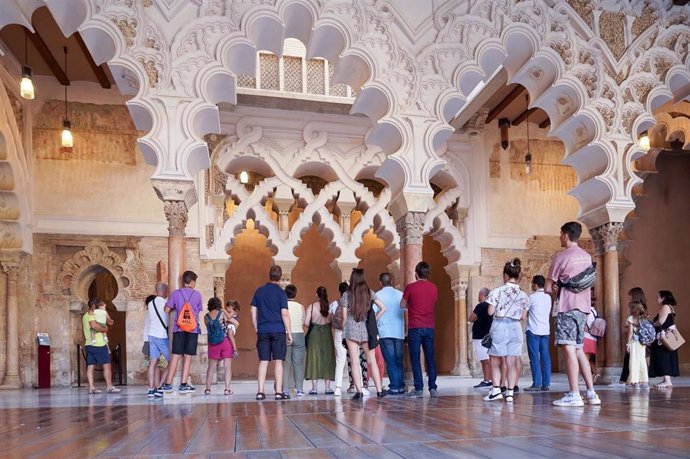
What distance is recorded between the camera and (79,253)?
511 inches

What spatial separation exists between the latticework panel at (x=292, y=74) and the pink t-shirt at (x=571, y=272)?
910cm

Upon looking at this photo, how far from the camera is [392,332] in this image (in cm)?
766

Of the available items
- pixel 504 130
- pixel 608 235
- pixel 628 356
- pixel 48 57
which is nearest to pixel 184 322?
pixel 628 356

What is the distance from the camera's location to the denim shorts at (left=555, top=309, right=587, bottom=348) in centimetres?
590

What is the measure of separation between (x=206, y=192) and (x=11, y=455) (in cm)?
995

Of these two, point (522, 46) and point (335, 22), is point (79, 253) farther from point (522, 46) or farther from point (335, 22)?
point (522, 46)

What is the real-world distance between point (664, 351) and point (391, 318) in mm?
4181

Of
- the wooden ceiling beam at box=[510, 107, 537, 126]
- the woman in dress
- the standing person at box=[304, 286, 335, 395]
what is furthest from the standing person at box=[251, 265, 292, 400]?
the wooden ceiling beam at box=[510, 107, 537, 126]

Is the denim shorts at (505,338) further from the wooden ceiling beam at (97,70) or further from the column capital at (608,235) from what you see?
the wooden ceiling beam at (97,70)

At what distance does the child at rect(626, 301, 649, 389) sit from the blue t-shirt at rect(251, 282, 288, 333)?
467 cm

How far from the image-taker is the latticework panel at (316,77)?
14156mm

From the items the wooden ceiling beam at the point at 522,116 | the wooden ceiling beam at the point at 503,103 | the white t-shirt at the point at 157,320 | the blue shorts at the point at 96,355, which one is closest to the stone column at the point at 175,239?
the white t-shirt at the point at 157,320

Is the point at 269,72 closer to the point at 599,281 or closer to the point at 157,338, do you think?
the point at 157,338

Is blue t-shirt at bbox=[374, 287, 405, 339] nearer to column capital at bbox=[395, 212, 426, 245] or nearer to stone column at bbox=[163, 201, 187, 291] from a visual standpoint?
column capital at bbox=[395, 212, 426, 245]
